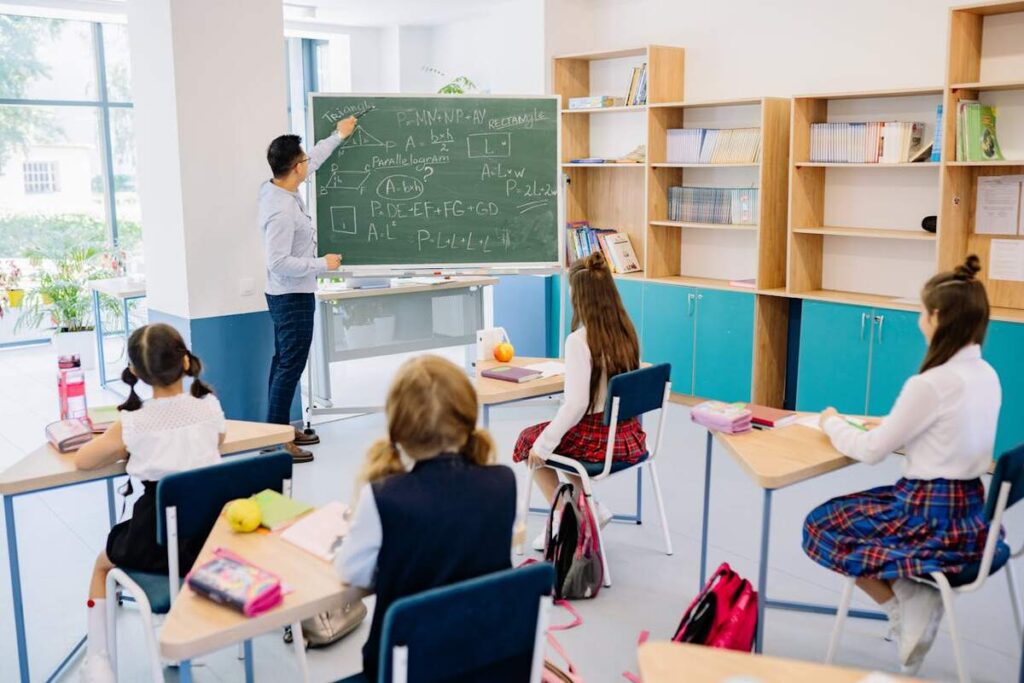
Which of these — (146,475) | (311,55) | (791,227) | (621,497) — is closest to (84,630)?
(146,475)

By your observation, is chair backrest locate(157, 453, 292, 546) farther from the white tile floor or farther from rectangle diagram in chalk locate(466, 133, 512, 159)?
rectangle diagram in chalk locate(466, 133, 512, 159)

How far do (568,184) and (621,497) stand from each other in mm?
3251

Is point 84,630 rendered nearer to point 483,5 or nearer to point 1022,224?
point 1022,224

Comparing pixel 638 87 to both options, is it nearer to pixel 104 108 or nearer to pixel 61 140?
pixel 104 108

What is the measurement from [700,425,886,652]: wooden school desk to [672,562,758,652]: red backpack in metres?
0.06

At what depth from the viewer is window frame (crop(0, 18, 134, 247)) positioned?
857 cm

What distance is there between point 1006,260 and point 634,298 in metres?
2.36

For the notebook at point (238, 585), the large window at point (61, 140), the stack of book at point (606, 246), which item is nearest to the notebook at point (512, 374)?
the notebook at point (238, 585)

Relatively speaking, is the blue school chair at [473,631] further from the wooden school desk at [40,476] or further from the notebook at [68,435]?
the notebook at [68,435]

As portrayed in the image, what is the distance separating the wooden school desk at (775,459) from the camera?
9.27 feet

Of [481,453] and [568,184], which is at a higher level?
[568,184]

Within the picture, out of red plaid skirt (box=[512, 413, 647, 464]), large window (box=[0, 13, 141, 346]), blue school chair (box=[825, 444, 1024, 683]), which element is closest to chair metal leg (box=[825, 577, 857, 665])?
blue school chair (box=[825, 444, 1024, 683])

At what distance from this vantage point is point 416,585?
2016mm

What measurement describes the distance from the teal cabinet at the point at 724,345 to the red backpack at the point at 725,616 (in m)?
3.29
